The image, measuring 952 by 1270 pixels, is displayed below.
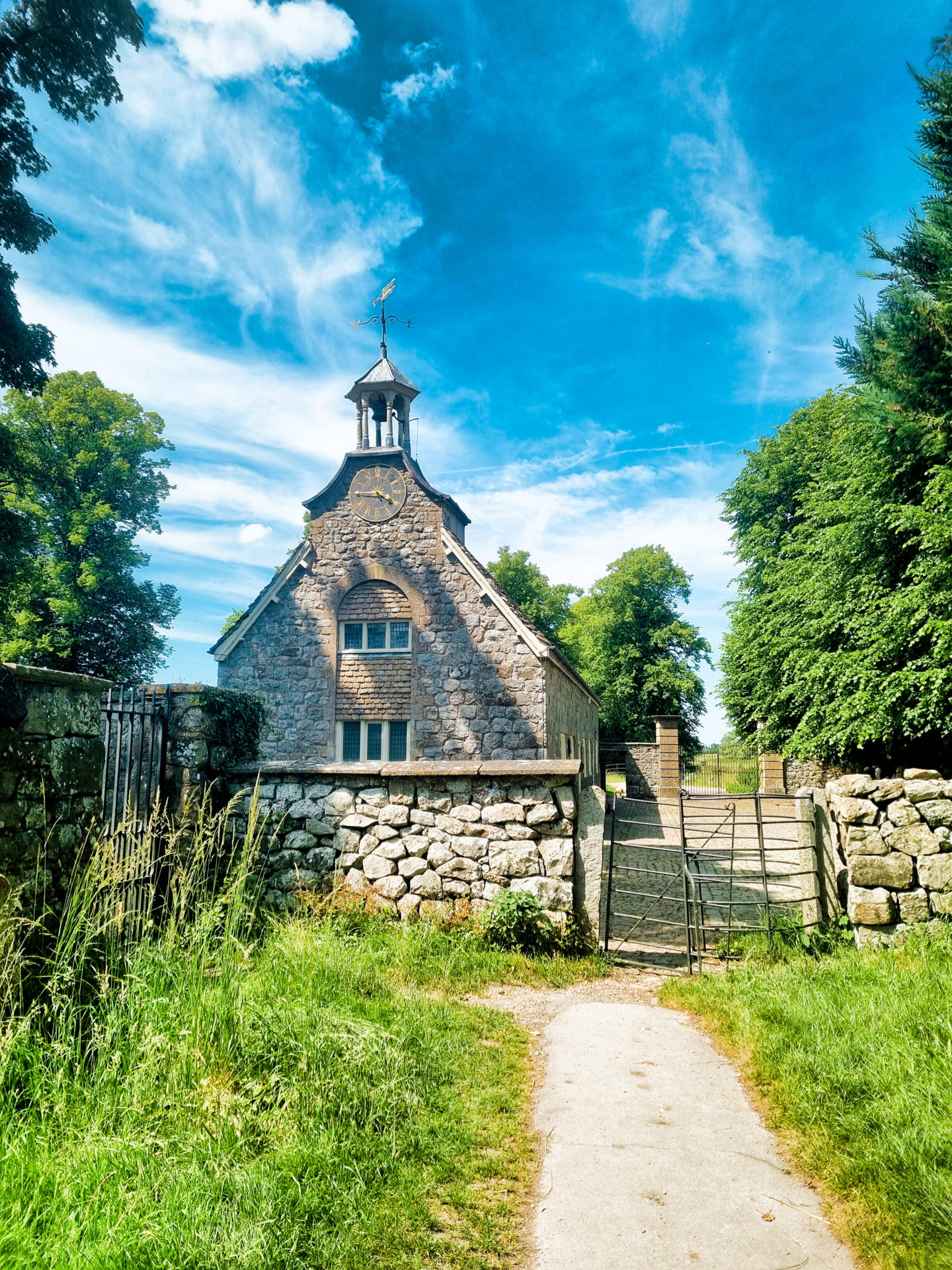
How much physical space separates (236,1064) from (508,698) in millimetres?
11388

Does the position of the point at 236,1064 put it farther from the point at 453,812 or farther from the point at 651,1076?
the point at 453,812

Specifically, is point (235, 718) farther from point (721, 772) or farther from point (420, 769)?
point (721, 772)

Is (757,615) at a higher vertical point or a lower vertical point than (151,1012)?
higher

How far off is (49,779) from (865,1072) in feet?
15.3

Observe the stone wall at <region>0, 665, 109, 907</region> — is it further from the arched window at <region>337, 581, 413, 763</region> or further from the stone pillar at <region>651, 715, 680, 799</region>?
the stone pillar at <region>651, 715, 680, 799</region>

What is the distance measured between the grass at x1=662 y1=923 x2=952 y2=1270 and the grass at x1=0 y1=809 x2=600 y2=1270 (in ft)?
4.57

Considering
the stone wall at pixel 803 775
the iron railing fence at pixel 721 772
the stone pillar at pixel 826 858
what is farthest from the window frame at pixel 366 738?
the iron railing fence at pixel 721 772

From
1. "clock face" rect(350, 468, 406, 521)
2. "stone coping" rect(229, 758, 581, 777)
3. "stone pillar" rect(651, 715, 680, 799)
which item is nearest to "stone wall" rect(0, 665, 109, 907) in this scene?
"stone coping" rect(229, 758, 581, 777)

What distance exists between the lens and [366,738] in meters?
15.6

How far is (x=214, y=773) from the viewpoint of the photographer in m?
7.26

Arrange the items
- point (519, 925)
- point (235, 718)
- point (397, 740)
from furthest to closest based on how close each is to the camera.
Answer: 1. point (397, 740)
2. point (235, 718)
3. point (519, 925)

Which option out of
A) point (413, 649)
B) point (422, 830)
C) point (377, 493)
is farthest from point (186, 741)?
point (377, 493)

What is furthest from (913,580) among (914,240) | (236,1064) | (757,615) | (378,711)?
(236,1064)

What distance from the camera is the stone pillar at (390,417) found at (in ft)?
55.7
